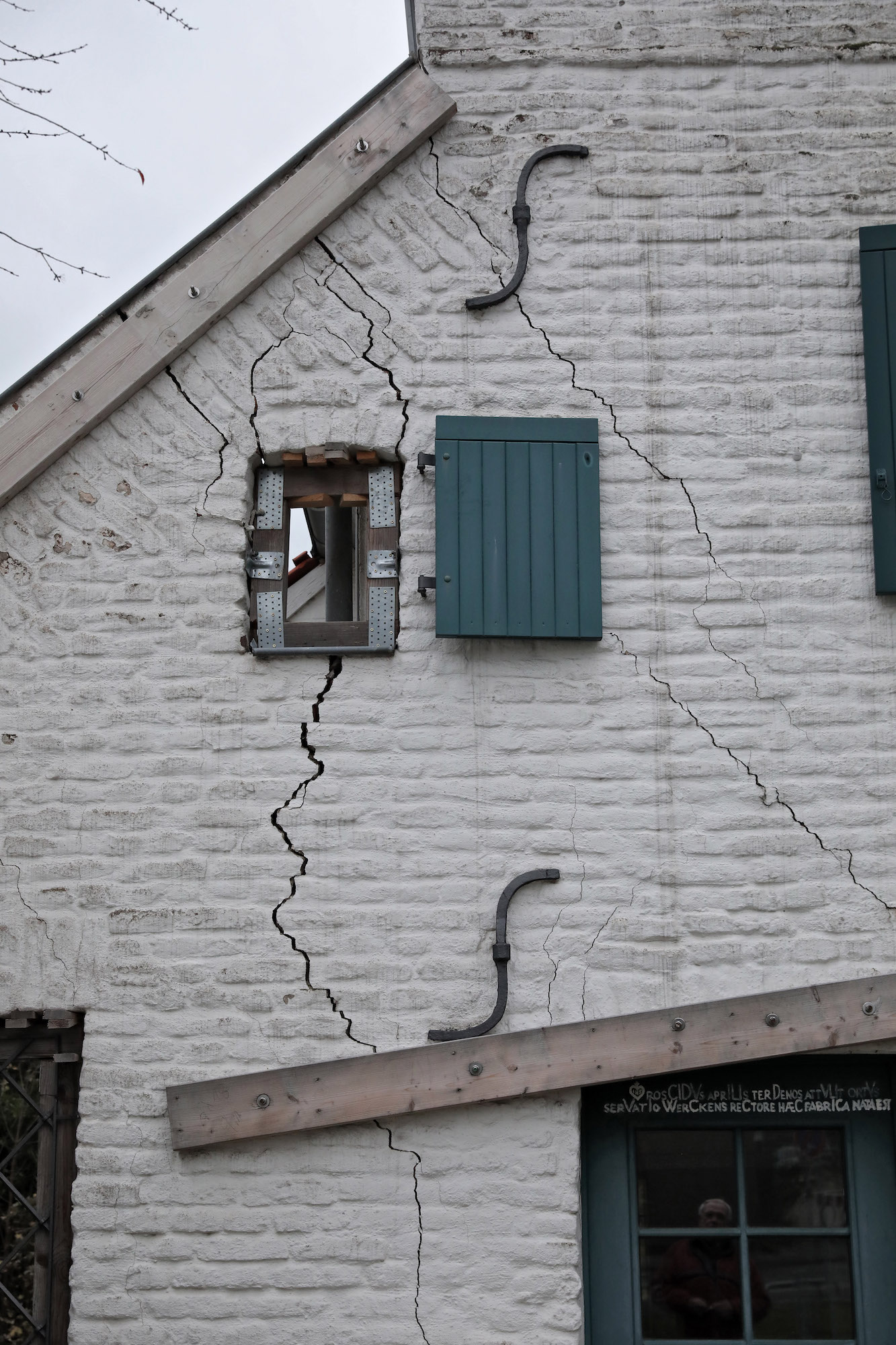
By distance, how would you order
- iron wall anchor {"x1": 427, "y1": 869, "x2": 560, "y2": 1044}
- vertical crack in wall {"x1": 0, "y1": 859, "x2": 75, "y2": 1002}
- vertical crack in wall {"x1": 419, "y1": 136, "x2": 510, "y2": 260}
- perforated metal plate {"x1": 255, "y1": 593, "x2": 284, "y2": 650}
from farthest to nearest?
vertical crack in wall {"x1": 419, "y1": 136, "x2": 510, "y2": 260} < perforated metal plate {"x1": 255, "y1": 593, "x2": 284, "y2": 650} < vertical crack in wall {"x1": 0, "y1": 859, "x2": 75, "y2": 1002} < iron wall anchor {"x1": 427, "y1": 869, "x2": 560, "y2": 1044}

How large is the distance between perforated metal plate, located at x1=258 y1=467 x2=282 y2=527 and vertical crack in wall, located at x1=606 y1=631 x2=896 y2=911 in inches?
48.4

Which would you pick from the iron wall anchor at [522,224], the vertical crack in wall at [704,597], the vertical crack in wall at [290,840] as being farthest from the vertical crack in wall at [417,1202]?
the iron wall anchor at [522,224]

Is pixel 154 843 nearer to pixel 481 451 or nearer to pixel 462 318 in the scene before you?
pixel 481 451

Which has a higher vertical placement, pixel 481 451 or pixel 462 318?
pixel 462 318

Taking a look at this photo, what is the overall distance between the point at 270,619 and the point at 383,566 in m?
0.43

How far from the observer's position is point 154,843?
13.6 feet

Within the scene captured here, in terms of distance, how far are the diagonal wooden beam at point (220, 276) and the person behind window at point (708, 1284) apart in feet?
11.2

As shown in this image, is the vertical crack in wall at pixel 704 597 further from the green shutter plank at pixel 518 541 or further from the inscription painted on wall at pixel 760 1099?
the inscription painted on wall at pixel 760 1099

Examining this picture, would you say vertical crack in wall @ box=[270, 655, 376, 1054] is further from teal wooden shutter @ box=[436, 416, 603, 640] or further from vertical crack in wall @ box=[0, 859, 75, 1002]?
vertical crack in wall @ box=[0, 859, 75, 1002]

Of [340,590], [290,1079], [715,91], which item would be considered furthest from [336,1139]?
[715,91]

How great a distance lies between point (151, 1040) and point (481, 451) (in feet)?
7.34

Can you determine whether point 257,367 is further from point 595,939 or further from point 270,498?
point 595,939

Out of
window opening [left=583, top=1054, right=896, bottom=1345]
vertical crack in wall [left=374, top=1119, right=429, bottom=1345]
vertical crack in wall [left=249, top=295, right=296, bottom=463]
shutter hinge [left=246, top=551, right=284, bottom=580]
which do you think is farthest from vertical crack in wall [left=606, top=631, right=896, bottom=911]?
vertical crack in wall [left=374, top=1119, right=429, bottom=1345]

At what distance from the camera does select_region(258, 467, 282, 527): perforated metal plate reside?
14.4 feet
